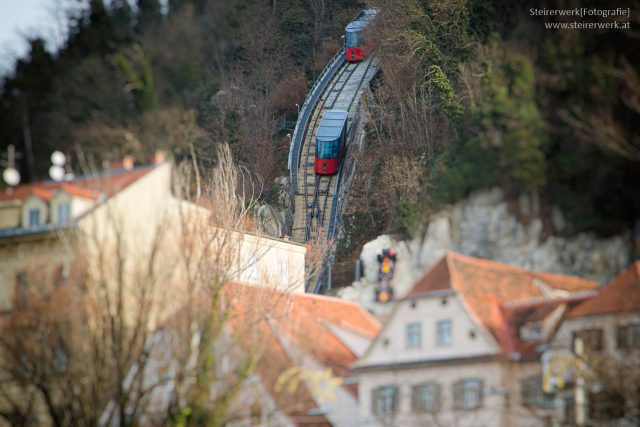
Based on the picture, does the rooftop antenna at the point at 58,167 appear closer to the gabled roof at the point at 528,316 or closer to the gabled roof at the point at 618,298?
the gabled roof at the point at 528,316

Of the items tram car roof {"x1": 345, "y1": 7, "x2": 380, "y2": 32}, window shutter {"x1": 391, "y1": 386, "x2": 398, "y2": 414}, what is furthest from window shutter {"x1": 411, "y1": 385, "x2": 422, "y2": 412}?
tram car roof {"x1": 345, "y1": 7, "x2": 380, "y2": 32}

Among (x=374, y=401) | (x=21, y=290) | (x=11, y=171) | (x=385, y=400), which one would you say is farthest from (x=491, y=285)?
(x=11, y=171)

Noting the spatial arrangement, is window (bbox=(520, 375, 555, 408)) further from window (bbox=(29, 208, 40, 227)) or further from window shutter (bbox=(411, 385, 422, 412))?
window (bbox=(29, 208, 40, 227))

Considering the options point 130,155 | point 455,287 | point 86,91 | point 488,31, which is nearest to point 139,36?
point 86,91

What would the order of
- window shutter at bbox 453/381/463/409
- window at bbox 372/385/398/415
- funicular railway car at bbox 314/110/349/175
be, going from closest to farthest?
window shutter at bbox 453/381/463/409, window at bbox 372/385/398/415, funicular railway car at bbox 314/110/349/175

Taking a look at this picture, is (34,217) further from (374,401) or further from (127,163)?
(374,401)

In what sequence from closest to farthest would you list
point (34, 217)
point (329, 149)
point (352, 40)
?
point (34, 217) < point (329, 149) < point (352, 40)
